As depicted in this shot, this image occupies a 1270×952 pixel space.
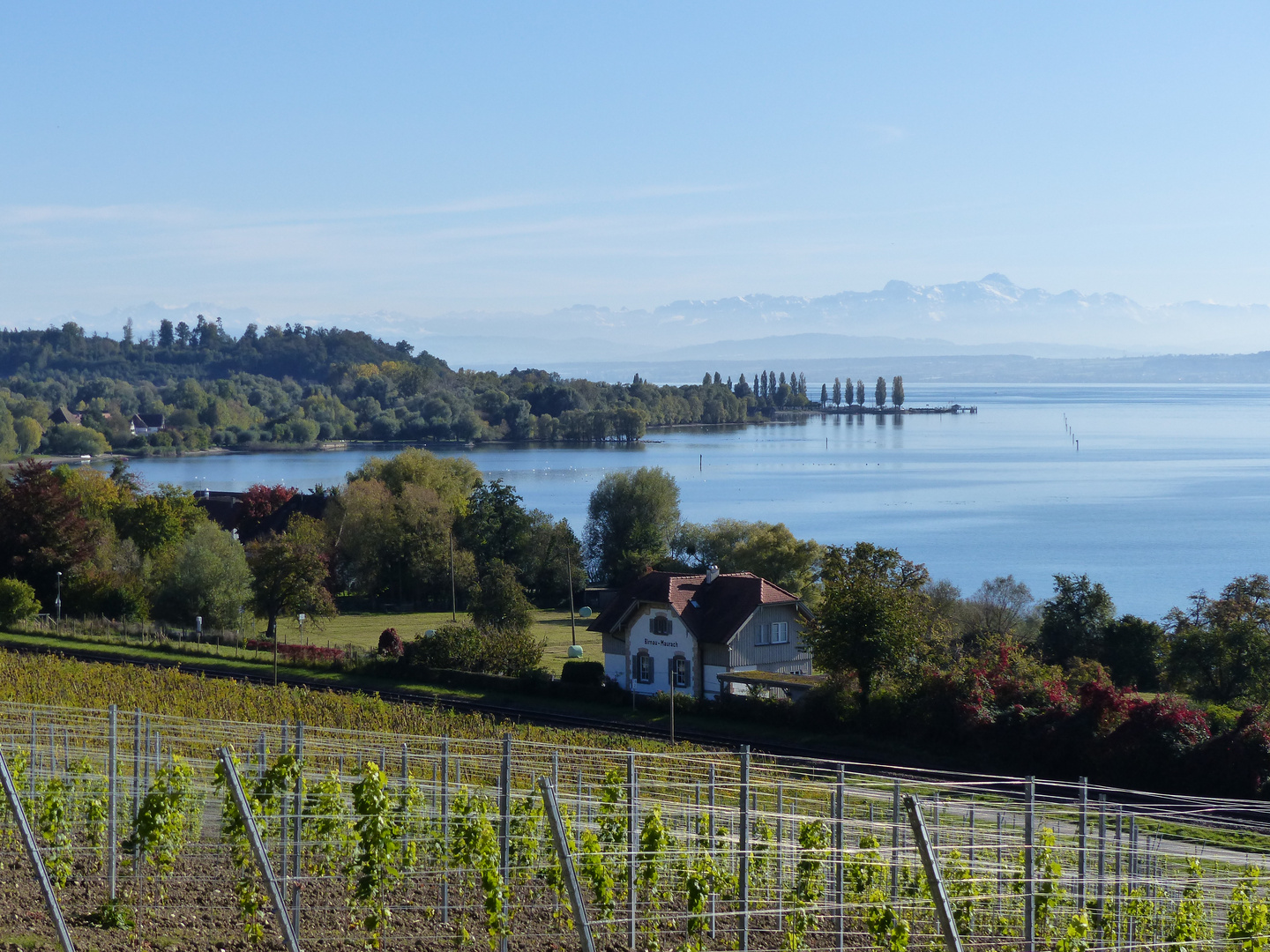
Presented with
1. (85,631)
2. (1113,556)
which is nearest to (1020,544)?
(1113,556)

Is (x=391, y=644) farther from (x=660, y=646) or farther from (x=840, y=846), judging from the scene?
(x=840, y=846)

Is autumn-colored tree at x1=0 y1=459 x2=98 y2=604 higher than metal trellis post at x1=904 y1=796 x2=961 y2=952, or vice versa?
metal trellis post at x1=904 y1=796 x2=961 y2=952

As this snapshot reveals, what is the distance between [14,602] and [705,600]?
65.2 ft

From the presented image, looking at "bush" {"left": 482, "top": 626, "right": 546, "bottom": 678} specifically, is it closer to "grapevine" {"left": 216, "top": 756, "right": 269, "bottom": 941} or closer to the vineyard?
the vineyard

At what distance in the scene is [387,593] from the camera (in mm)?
53250

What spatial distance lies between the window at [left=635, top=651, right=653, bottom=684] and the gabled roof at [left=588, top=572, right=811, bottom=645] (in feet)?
3.16

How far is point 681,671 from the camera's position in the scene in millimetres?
30875

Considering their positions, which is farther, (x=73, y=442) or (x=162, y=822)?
(x=73, y=442)

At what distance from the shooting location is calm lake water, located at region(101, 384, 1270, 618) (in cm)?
6844

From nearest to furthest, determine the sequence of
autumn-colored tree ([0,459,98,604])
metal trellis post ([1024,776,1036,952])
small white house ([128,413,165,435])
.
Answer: metal trellis post ([1024,776,1036,952]) < autumn-colored tree ([0,459,98,604]) < small white house ([128,413,165,435])

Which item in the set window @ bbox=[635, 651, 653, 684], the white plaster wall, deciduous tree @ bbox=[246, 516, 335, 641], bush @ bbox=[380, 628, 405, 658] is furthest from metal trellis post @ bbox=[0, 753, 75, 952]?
deciduous tree @ bbox=[246, 516, 335, 641]

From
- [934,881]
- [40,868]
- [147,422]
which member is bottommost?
[40,868]

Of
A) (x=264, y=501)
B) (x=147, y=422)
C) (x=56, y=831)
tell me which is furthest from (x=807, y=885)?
(x=147, y=422)

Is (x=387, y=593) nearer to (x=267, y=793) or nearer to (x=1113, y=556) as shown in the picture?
(x=1113, y=556)
